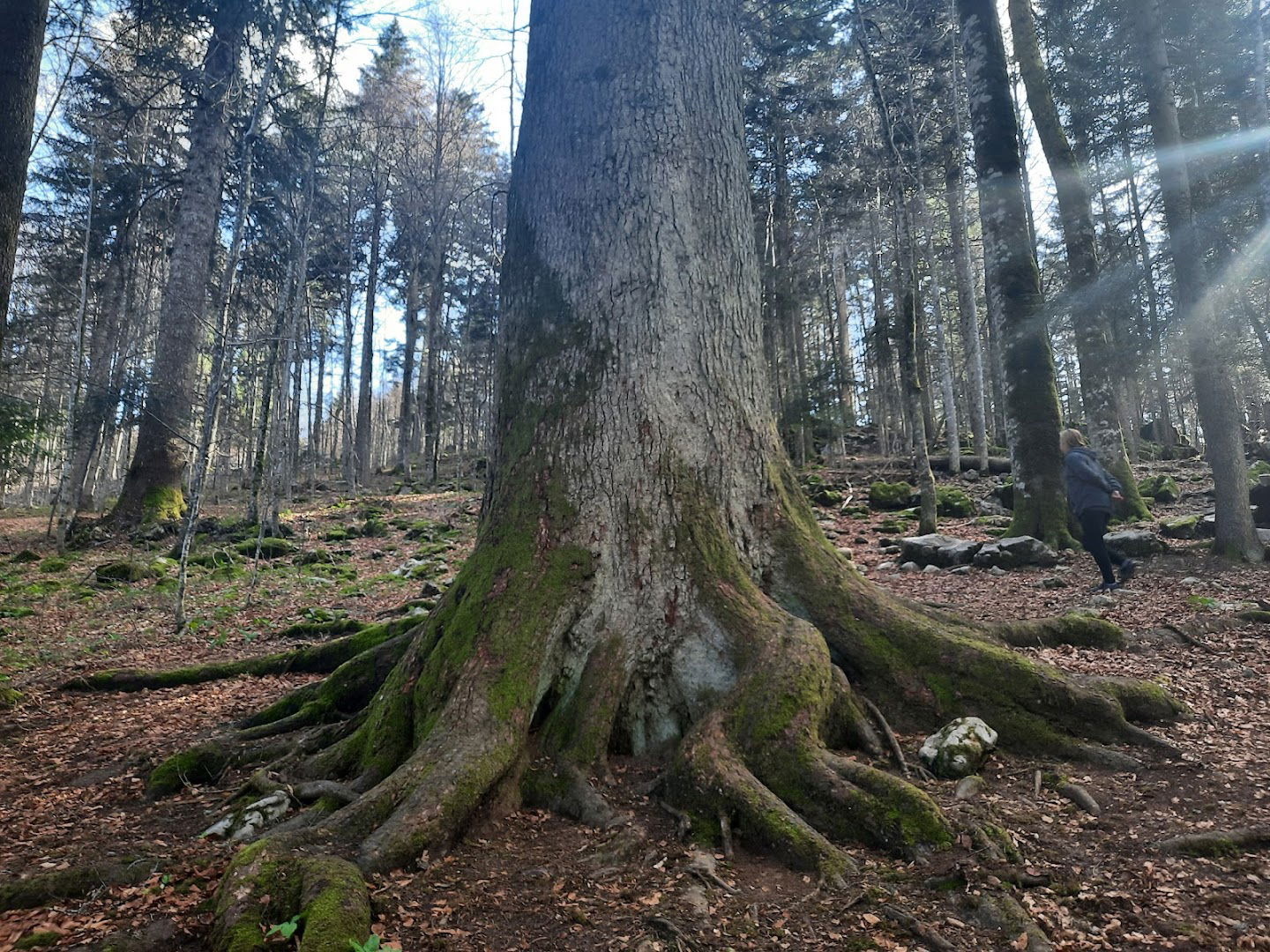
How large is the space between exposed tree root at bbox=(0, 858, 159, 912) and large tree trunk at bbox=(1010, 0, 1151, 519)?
38.2ft

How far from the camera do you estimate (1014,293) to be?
921 centimetres

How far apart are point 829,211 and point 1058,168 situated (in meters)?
13.6

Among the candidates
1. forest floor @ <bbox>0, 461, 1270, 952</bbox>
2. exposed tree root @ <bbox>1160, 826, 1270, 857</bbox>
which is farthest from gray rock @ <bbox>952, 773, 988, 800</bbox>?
exposed tree root @ <bbox>1160, 826, 1270, 857</bbox>

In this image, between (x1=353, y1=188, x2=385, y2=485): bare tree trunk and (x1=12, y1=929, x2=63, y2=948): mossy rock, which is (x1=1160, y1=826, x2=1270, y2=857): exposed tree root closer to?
(x1=12, y1=929, x2=63, y2=948): mossy rock

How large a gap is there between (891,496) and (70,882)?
49.7ft

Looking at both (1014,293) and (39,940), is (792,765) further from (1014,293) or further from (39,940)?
(1014,293)

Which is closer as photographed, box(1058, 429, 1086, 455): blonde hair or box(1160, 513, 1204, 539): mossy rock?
box(1058, 429, 1086, 455): blonde hair

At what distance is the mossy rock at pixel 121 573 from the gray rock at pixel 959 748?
38.0 feet

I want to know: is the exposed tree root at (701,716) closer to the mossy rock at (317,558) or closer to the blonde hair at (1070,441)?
the blonde hair at (1070,441)

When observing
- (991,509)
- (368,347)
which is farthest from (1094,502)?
(368,347)

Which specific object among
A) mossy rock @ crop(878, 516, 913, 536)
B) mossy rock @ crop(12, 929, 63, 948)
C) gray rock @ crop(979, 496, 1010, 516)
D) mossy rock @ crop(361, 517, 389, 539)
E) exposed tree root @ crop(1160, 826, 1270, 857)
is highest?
gray rock @ crop(979, 496, 1010, 516)

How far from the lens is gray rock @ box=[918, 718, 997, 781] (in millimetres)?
3271

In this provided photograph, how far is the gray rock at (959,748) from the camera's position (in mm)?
3271

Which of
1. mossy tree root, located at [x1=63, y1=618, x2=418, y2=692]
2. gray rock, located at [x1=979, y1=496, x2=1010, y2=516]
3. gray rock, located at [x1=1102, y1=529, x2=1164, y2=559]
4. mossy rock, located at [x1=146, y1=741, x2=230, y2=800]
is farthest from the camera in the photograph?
gray rock, located at [x1=979, y1=496, x2=1010, y2=516]
